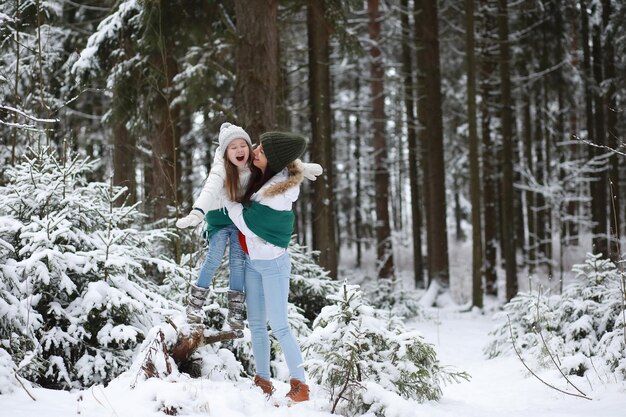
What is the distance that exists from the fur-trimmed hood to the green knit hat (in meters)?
0.10

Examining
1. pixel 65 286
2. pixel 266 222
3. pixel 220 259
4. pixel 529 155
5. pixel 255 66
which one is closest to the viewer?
pixel 266 222

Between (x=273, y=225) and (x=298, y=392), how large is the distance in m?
1.26

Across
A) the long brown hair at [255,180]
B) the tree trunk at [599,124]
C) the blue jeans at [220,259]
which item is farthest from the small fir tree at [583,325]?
the tree trunk at [599,124]

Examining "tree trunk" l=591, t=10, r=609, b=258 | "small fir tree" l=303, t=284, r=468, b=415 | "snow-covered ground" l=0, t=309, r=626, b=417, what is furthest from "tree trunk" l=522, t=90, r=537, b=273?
"small fir tree" l=303, t=284, r=468, b=415

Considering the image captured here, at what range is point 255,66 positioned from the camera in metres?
7.67

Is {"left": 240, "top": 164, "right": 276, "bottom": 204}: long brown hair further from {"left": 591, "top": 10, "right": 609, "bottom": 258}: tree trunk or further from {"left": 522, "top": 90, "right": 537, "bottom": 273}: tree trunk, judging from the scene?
{"left": 522, "top": 90, "right": 537, "bottom": 273}: tree trunk

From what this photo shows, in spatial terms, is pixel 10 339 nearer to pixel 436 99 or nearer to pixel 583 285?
pixel 583 285

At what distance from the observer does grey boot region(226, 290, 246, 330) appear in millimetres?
4160

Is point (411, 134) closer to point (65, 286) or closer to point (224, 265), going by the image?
point (224, 265)

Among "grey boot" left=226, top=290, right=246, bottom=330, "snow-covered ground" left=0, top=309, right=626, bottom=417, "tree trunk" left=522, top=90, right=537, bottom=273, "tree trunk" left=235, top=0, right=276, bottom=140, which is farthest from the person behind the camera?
"tree trunk" left=522, top=90, right=537, bottom=273

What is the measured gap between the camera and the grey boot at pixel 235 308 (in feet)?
13.6

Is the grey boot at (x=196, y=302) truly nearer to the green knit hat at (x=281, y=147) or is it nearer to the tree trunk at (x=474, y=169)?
the green knit hat at (x=281, y=147)

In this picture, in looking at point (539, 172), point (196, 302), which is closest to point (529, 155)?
point (539, 172)

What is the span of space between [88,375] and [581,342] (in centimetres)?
519
